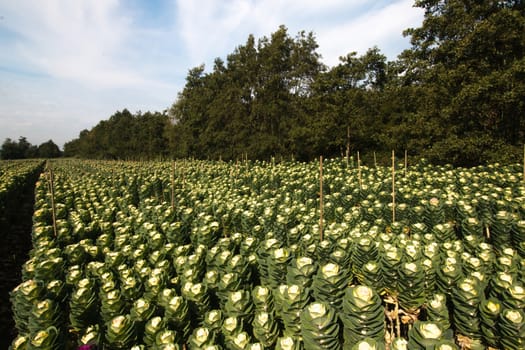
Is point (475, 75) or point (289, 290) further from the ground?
point (475, 75)

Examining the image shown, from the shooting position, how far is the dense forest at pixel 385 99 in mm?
17250

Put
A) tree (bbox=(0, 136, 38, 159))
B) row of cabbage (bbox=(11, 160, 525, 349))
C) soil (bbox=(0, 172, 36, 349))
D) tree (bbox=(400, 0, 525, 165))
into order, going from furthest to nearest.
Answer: tree (bbox=(0, 136, 38, 159)) < tree (bbox=(400, 0, 525, 165)) < soil (bbox=(0, 172, 36, 349)) < row of cabbage (bbox=(11, 160, 525, 349))

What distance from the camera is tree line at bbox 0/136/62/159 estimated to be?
4828 inches

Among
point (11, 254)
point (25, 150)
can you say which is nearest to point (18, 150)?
point (25, 150)

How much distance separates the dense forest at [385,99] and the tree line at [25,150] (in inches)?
4540

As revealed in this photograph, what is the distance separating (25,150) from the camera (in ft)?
425

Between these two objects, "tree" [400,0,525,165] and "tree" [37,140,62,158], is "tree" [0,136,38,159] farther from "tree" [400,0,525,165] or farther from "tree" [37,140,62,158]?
"tree" [400,0,525,165]

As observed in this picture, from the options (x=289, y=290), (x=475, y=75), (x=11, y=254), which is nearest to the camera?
(x=289, y=290)

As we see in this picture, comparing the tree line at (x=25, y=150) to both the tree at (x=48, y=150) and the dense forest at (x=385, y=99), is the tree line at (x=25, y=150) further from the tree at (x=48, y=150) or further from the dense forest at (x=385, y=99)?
the dense forest at (x=385, y=99)

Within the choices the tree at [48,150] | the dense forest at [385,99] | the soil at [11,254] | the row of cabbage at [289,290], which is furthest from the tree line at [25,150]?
the row of cabbage at [289,290]

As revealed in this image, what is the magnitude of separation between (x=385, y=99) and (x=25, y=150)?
152 m

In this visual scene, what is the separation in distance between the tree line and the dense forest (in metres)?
115

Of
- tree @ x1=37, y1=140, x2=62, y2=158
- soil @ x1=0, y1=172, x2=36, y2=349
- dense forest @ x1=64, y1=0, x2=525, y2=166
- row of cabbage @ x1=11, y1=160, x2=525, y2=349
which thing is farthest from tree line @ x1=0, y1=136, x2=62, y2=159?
row of cabbage @ x1=11, y1=160, x2=525, y2=349

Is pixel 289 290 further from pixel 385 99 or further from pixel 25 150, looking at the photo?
pixel 25 150
